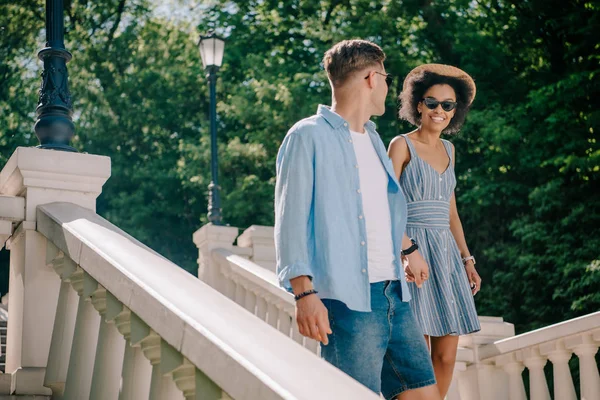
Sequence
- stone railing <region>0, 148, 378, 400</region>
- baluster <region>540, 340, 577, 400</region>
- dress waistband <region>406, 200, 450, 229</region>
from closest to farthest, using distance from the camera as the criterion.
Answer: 1. stone railing <region>0, 148, 378, 400</region>
2. dress waistband <region>406, 200, 450, 229</region>
3. baluster <region>540, 340, 577, 400</region>

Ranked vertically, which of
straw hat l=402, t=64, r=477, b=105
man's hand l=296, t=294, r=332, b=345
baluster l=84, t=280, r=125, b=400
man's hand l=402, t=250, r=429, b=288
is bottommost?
baluster l=84, t=280, r=125, b=400

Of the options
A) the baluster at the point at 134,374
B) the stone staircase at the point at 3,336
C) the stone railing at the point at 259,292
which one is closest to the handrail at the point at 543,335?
the stone railing at the point at 259,292

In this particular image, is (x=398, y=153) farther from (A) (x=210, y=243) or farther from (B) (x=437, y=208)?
(A) (x=210, y=243)

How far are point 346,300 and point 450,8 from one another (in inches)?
751

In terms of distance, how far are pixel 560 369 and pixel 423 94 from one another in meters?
2.53

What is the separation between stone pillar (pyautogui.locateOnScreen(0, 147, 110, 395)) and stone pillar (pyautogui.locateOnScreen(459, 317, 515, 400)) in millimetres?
3254

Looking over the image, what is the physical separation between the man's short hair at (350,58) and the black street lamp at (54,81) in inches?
71.3

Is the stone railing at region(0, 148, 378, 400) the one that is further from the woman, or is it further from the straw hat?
the straw hat

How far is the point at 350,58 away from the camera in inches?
136

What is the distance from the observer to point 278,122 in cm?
2064

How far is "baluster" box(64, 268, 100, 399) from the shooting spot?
349 centimetres

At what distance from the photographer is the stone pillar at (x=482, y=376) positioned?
6355 mm

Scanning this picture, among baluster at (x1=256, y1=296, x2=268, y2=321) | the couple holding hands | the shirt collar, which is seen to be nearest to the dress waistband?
the couple holding hands

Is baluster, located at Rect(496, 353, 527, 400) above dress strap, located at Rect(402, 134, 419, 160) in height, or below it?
below
